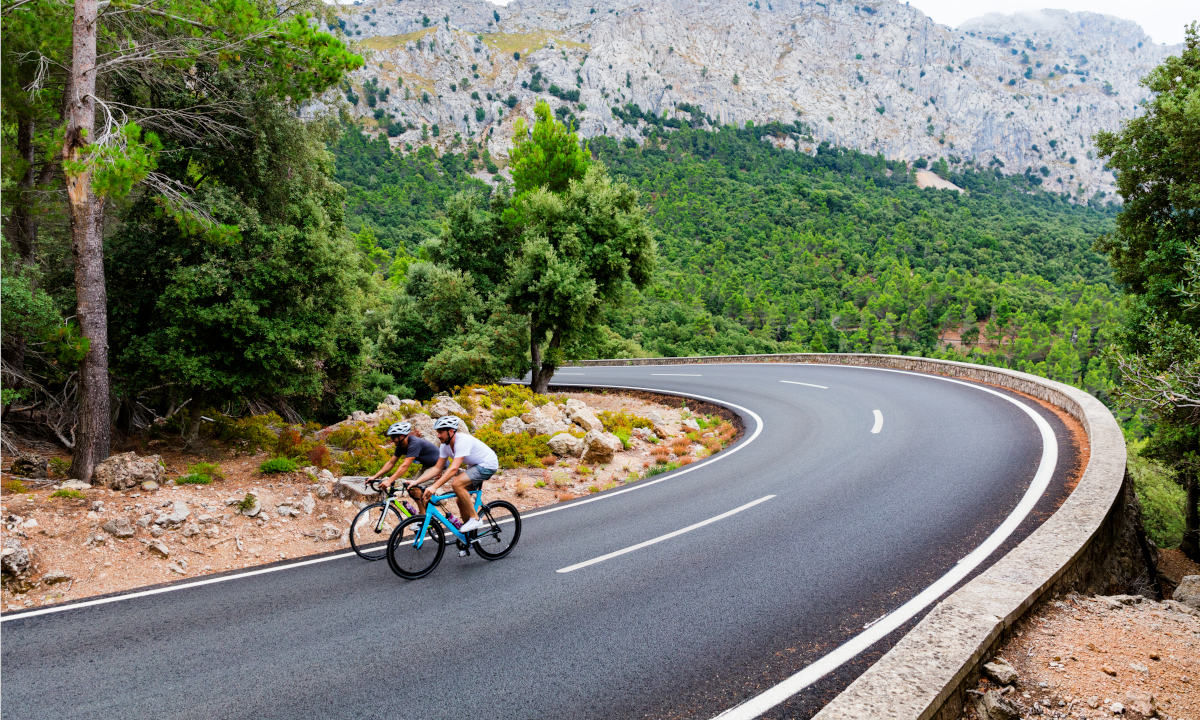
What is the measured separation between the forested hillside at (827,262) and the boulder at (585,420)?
6408mm

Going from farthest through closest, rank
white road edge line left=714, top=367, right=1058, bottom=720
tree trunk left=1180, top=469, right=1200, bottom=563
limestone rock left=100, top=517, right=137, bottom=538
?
tree trunk left=1180, top=469, right=1200, bottom=563 → limestone rock left=100, top=517, right=137, bottom=538 → white road edge line left=714, top=367, right=1058, bottom=720

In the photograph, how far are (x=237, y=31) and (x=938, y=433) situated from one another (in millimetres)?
14594

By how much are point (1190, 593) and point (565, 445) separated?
32.2 feet

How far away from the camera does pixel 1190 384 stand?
6902 millimetres

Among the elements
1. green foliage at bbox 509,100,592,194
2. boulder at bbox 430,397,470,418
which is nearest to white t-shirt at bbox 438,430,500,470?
boulder at bbox 430,397,470,418

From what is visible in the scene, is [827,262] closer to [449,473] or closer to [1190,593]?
[1190,593]

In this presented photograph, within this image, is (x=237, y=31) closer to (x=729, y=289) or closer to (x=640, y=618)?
(x=640, y=618)

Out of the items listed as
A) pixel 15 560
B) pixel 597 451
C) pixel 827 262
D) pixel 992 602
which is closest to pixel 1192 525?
pixel 597 451

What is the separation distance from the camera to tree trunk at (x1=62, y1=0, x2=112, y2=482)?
25.8ft

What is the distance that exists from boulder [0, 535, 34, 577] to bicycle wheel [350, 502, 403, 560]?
3315mm

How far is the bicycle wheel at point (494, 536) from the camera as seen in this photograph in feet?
22.0

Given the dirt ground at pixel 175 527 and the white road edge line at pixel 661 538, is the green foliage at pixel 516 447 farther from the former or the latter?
the white road edge line at pixel 661 538

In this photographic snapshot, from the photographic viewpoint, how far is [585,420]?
15062mm

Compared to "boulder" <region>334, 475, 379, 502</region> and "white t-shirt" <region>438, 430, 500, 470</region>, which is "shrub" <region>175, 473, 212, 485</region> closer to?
"boulder" <region>334, 475, 379, 502</region>
